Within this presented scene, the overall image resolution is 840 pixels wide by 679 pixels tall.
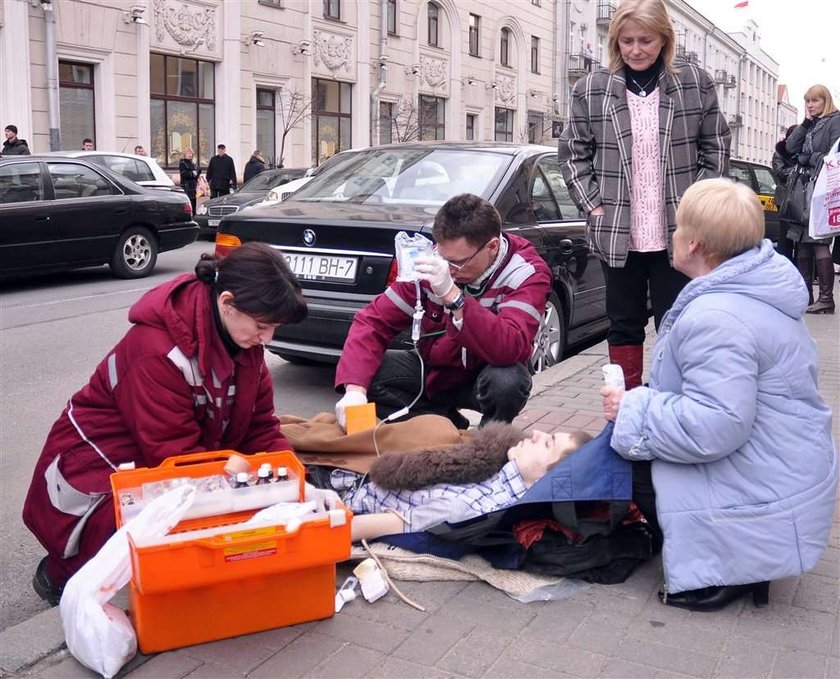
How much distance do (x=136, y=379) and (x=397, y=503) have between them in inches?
41.1

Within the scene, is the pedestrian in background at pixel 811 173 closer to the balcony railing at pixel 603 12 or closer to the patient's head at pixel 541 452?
the patient's head at pixel 541 452

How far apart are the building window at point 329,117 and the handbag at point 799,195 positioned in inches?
847

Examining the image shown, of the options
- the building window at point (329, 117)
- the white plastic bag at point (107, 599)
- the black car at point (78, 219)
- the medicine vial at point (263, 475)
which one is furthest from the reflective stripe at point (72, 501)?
the building window at point (329, 117)

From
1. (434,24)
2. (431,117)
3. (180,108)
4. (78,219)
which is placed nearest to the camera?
(78,219)

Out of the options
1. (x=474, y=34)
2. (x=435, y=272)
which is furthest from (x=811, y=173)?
(x=474, y=34)

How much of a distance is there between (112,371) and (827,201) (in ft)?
Answer: 21.4

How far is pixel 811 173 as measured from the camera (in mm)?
9102

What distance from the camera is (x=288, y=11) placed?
90.1 ft

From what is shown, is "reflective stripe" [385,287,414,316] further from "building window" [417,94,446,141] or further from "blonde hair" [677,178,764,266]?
"building window" [417,94,446,141]

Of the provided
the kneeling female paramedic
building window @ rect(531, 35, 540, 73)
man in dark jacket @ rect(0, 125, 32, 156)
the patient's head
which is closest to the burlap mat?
the patient's head

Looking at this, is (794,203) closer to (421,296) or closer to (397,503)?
(421,296)

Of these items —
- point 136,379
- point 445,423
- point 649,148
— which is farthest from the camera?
point 649,148

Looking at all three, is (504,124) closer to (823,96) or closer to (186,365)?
(823,96)

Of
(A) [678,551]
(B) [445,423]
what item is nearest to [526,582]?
(A) [678,551]
